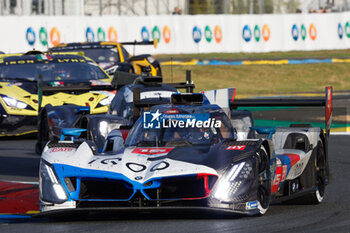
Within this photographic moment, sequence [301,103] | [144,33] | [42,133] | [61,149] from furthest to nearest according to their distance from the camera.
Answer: [144,33], [42,133], [301,103], [61,149]

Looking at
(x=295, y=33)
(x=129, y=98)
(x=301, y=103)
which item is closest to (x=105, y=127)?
(x=129, y=98)

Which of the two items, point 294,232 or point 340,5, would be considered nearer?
Result: point 294,232

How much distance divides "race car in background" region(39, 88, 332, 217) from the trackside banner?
26523mm

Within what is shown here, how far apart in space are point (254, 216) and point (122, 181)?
123 centimetres

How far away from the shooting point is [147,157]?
8.12 meters

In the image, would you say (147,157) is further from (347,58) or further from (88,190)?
(347,58)

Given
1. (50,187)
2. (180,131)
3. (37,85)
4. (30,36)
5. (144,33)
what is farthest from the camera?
(144,33)

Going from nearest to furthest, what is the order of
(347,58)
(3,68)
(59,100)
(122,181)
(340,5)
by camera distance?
1. (122,181)
2. (59,100)
3. (3,68)
4. (347,58)
5. (340,5)

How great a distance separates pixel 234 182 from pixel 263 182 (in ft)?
1.54

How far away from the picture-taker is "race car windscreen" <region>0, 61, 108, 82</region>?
57.4 feet

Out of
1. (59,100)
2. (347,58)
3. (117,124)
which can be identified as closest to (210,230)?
(117,124)

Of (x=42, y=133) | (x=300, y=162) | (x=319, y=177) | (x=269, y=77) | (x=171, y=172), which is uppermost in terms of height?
(x=171, y=172)

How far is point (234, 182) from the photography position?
25.7 ft

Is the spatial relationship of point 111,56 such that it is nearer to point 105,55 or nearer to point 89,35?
point 105,55
